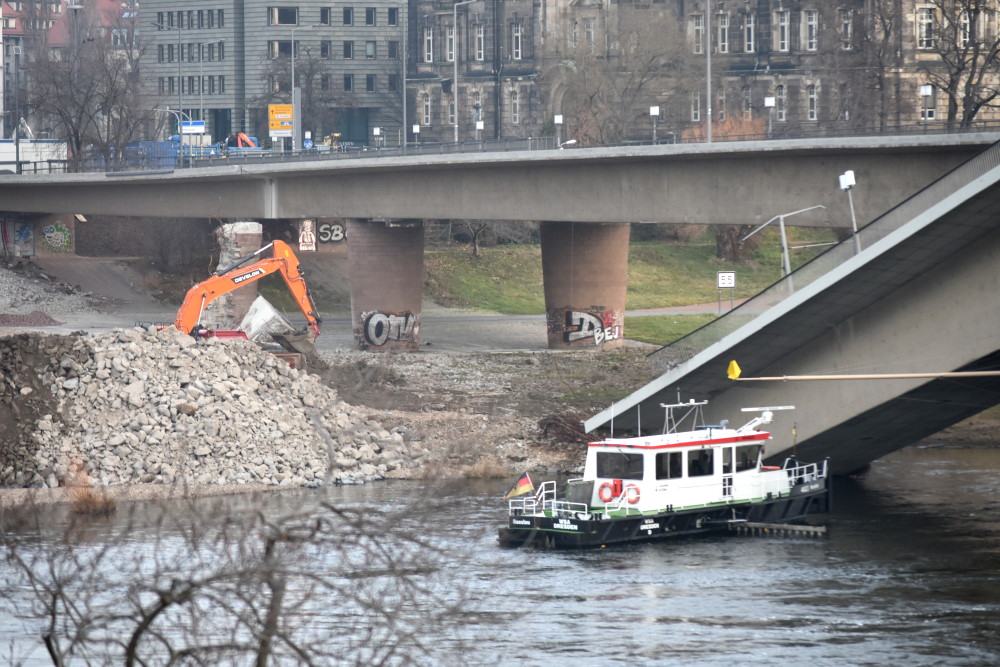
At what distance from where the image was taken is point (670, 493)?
3562cm

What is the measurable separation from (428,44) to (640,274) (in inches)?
1684

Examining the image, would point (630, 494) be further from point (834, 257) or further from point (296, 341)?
point (296, 341)

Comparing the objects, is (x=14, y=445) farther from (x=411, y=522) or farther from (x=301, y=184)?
(x=301, y=184)

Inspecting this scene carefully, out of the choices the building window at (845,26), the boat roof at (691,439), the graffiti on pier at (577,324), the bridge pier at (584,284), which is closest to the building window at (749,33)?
the building window at (845,26)

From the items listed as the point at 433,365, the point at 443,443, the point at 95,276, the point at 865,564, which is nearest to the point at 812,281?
the point at 865,564

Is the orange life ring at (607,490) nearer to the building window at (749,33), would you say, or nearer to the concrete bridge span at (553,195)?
the concrete bridge span at (553,195)

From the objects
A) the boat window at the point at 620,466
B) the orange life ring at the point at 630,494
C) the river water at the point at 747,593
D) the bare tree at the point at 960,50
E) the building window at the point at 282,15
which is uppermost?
the building window at the point at 282,15

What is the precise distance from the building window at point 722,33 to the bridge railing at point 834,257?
7017 centimetres

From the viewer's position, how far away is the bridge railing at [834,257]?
32281mm

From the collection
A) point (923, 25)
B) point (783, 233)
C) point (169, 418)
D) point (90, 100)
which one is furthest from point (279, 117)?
point (783, 233)

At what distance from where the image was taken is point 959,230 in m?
33.4

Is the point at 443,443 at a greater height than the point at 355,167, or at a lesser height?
lesser

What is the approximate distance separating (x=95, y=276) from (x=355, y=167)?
105ft

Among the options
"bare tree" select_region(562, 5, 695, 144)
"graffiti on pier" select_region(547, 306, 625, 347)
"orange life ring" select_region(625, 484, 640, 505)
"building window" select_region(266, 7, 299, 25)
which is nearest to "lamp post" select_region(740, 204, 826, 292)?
"orange life ring" select_region(625, 484, 640, 505)
